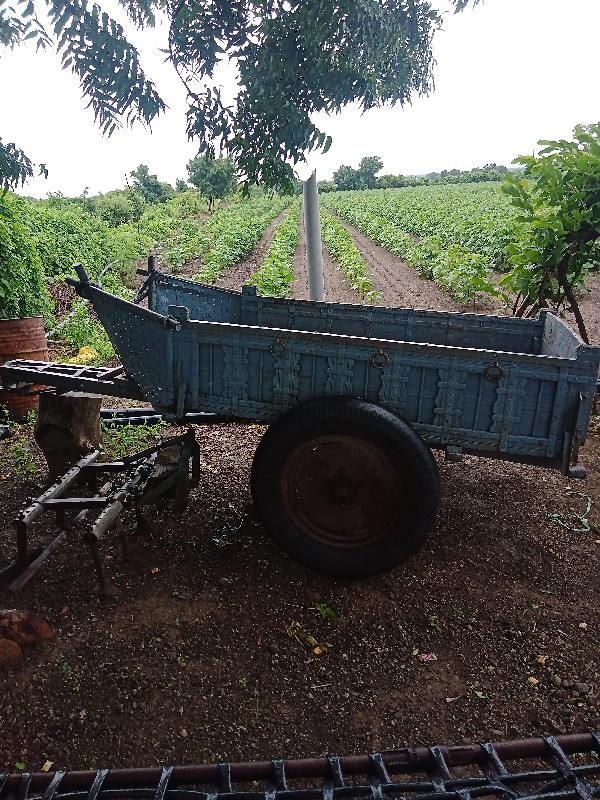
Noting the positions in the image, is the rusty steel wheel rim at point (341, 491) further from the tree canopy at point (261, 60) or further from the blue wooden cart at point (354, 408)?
the tree canopy at point (261, 60)

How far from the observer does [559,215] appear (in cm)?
630

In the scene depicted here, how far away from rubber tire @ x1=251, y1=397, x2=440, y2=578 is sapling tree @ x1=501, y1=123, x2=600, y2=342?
360cm

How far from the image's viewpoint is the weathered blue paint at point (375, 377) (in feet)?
11.3

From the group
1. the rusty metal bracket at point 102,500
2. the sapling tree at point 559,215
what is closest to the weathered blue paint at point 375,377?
the rusty metal bracket at point 102,500

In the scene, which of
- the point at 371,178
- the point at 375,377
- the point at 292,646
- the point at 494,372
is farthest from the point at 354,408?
the point at 371,178

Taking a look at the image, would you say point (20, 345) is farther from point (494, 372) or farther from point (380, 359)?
point (494, 372)

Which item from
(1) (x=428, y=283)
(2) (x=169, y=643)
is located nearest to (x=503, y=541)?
(2) (x=169, y=643)

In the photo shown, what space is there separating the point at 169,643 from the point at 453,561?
2005 mm

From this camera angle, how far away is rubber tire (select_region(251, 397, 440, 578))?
347 centimetres

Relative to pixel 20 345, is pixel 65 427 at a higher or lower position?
lower

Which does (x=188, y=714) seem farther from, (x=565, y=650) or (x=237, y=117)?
(x=237, y=117)

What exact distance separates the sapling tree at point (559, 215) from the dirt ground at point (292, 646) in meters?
3.05

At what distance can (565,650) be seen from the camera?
331 cm

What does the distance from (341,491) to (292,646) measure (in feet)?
3.18
